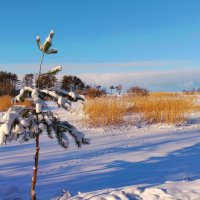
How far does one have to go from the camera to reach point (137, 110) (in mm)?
13250

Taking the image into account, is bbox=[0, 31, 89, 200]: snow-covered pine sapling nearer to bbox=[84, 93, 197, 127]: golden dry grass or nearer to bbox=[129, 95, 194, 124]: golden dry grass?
bbox=[84, 93, 197, 127]: golden dry grass

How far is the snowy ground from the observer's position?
3875mm

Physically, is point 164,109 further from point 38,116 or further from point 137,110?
point 38,116

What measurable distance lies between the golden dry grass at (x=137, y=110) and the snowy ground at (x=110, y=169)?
2.92m

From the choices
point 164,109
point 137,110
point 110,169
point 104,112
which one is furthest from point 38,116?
point 137,110

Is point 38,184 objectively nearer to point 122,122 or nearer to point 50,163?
point 50,163

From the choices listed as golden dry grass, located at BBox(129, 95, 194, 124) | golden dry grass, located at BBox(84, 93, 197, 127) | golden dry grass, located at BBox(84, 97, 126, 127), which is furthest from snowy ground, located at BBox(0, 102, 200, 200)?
golden dry grass, located at BBox(129, 95, 194, 124)

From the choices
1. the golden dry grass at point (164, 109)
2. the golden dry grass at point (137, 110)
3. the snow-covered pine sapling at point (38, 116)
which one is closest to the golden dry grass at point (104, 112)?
the golden dry grass at point (137, 110)

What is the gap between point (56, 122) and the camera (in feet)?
11.9

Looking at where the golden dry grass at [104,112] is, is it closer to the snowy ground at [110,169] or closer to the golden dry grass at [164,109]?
the golden dry grass at [164,109]

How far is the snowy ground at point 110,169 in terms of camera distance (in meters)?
3.88

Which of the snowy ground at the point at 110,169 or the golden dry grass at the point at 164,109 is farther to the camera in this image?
the golden dry grass at the point at 164,109

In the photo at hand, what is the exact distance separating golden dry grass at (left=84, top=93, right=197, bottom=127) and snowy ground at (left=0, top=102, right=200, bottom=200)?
9.57 ft

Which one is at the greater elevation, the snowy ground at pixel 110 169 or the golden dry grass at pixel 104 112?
the golden dry grass at pixel 104 112
